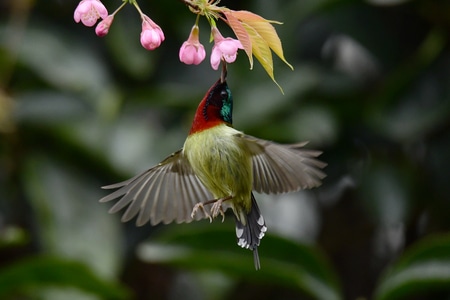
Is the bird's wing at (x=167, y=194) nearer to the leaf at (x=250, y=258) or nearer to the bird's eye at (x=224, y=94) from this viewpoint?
the bird's eye at (x=224, y=94)

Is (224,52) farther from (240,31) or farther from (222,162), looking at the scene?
(222,162)

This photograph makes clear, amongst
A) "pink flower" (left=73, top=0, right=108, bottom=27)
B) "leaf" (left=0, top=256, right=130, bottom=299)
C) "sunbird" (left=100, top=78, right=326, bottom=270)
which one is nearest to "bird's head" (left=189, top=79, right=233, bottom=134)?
"sunbird" (left=100, top=78, right=326, bottom=270)

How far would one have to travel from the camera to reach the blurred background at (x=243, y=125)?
2861 mm

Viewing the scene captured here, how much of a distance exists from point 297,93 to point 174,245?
2.53 ft

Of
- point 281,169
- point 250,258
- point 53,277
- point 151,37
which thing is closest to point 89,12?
point 151,37

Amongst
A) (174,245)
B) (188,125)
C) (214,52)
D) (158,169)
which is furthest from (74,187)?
(214,52)

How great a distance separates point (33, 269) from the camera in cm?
244

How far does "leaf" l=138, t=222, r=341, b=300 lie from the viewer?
7.67 ft

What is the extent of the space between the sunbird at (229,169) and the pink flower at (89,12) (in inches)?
8.6

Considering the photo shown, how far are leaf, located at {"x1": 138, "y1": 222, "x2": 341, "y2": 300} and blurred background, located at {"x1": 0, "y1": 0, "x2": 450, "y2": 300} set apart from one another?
0.34 meters

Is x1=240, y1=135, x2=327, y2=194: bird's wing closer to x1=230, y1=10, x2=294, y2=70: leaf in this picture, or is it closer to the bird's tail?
the bird's tail

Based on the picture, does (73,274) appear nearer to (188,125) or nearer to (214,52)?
(188,125)

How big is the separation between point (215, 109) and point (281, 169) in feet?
0.75

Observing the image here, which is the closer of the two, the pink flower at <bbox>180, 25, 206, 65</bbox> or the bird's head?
the pink flower at <bbox>180, 25, 206, 65</bbox>
